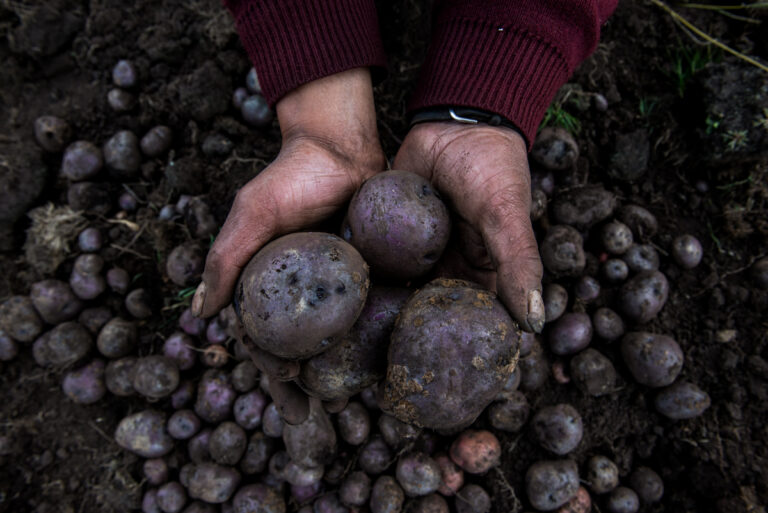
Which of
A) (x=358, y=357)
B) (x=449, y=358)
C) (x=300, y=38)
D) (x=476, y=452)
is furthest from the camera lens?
(x=476, y=452)

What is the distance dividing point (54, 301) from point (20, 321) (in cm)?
29

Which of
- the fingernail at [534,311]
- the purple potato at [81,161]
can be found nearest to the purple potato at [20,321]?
the purple potato at [81,161]

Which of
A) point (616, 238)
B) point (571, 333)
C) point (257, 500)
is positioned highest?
A: point (616, 238)

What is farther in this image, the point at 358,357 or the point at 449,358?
the point at 358,357

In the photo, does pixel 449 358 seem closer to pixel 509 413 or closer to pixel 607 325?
pixel 509 413

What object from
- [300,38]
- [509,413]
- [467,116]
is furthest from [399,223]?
[509,413]

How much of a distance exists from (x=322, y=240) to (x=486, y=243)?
81cm

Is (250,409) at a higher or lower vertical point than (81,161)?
lower

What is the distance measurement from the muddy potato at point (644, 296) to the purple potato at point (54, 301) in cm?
404

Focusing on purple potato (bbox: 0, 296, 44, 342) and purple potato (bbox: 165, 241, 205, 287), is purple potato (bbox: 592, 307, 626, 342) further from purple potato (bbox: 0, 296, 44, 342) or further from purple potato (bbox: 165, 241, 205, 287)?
purple potato (bbox: 0, 296, 44, 342)

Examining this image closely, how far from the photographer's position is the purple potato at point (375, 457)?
10.4 feet

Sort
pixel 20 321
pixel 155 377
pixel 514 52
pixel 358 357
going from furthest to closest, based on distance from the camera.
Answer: pixel 20 321
pixel 155 377
pixel 514 52
pixel 358 357

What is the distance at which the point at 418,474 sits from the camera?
3.02 m

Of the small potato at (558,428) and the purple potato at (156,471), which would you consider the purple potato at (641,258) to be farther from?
the purple potato at (156,471)
